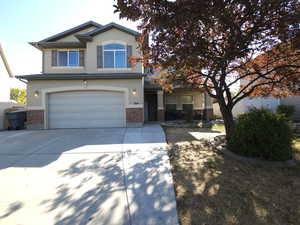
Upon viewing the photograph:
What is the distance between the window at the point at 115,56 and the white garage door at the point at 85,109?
2.19m

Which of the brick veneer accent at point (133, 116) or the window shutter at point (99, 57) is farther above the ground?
the window shutter at point (99, 57)

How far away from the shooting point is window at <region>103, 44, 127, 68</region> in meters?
11.3

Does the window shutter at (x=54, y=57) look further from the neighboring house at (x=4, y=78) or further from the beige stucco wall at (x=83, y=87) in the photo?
the neighboring house at (x=4, y=78)

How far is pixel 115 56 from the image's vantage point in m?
11.3

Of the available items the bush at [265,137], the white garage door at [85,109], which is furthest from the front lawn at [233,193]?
the white garage door at [85,109]

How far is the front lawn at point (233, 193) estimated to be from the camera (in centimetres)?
250

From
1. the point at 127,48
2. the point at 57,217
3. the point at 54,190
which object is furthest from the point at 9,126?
the point at 57,217

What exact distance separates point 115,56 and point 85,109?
14.0ft

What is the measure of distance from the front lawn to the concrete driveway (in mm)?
325

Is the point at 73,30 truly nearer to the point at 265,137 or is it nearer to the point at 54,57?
the point at 54,57

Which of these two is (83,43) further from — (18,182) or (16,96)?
(16,96)

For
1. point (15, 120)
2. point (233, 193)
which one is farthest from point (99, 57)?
point (233, 193)

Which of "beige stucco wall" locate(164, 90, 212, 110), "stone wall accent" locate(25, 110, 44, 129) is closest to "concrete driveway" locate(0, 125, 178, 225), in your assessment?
"stone wall accent" locate(25, 110, 44, 129)

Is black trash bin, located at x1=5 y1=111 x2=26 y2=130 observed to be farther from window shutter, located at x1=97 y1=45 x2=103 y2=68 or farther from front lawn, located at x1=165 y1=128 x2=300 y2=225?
front lawn, located at x1=165 y1=128 x2=300 y2=225
